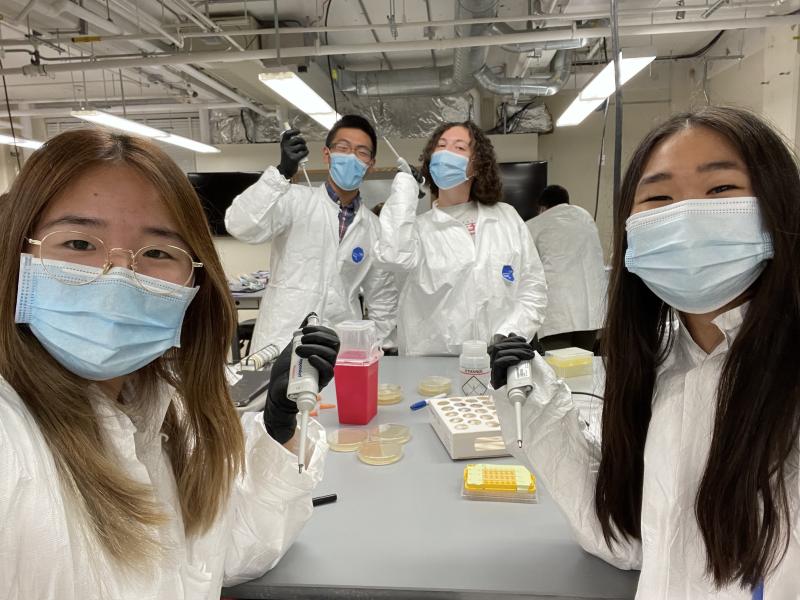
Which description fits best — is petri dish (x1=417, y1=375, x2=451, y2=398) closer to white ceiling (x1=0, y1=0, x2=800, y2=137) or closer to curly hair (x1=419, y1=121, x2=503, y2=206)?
curly hair (x1=419, y1=121, x2=503, y2=206)

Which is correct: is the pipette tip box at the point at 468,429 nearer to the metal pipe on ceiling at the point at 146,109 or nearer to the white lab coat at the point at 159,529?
the white lab coat at the point at 159,529

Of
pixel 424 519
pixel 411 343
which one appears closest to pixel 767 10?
pixel 411 343

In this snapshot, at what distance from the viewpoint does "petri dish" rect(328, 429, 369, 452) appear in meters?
1.34

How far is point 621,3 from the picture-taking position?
9.40 ft

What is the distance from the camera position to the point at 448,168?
233 centimetres

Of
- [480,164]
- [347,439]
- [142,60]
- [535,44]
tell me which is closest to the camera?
[347,439]

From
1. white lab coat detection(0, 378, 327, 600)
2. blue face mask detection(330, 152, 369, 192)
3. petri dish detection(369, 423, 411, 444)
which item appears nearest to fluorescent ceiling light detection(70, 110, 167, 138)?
blue face mask detection(330, 152, 369, 192)

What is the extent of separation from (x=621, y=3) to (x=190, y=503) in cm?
326

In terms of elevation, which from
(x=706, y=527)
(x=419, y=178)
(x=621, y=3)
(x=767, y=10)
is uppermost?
(x=767, y=10)

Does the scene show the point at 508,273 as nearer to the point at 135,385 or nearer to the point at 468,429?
the point at 468,429

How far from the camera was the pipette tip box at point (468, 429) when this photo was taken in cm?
126

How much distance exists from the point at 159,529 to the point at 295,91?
2.57 meters

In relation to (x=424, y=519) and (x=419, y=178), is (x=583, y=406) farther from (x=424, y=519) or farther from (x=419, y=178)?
(x=419, y=178)

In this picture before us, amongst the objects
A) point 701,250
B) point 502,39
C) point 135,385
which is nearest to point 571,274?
point 502,39
